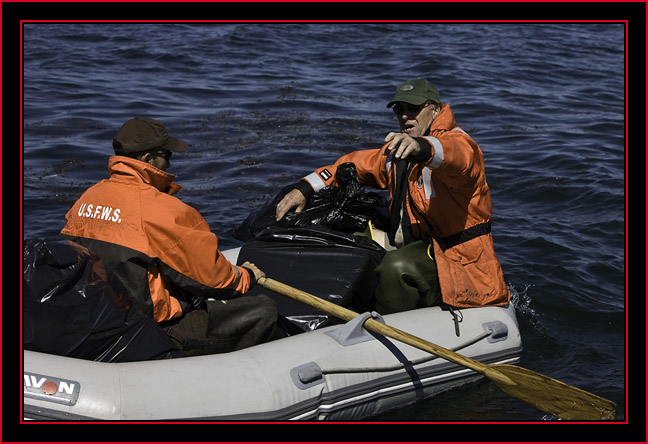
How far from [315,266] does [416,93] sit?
1.21m

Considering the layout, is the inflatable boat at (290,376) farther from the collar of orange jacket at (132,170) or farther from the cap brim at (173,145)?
the cap brim at (173,145)

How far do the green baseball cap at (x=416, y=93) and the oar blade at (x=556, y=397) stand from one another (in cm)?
162

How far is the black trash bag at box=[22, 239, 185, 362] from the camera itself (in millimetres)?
3609

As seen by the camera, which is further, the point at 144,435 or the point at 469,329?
the point at 469,329

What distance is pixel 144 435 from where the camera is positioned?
362cm

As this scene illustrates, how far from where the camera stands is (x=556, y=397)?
173 inches

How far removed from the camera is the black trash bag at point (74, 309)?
3609 millimetres

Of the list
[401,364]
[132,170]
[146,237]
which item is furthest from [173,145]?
[401,364]

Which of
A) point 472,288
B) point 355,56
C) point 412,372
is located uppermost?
point 355,56

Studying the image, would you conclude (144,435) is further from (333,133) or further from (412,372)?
(333,133)

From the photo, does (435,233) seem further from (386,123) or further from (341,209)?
(386,123)

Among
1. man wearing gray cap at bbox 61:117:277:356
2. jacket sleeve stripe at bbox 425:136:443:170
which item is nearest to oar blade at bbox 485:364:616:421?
jacket sleeve stripe at bbox 425:136:443:170
